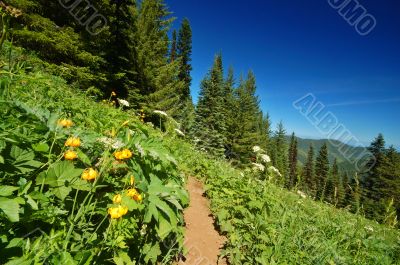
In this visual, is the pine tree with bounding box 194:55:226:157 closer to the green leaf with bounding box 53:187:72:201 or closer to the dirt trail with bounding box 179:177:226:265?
the dirt trail with bounding box 179:177:226:265

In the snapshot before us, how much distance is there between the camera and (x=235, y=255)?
4.13 m

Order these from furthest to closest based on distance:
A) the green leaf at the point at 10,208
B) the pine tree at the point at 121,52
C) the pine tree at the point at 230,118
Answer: the pine tree at the point at 230,118
the pine tree at the point at 121,52
the green leaf at the point at 10,208

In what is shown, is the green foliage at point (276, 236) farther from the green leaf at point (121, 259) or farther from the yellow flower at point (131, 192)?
the yellow flower at point (131, 192)

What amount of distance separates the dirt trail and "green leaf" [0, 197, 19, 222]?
93.8 inches

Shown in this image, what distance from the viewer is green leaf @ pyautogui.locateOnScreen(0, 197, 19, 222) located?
1.42 meters

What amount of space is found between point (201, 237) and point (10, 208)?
3.44 metres

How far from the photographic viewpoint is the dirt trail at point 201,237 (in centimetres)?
390

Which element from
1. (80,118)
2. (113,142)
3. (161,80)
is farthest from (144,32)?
(113,142)

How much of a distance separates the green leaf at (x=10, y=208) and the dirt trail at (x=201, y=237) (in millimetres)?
2381

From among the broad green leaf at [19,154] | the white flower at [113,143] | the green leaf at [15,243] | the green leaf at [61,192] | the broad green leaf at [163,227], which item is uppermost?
the white flower at [113,143]

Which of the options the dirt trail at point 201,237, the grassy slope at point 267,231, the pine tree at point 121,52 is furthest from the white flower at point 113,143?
the pine tree at point 121,52

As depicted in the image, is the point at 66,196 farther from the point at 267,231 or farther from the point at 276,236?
the point at 276,236

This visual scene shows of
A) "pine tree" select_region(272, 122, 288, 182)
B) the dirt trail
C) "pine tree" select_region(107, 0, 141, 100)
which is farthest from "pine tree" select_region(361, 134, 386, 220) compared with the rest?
the dirt trail

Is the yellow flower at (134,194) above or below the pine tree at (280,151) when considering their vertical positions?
below
